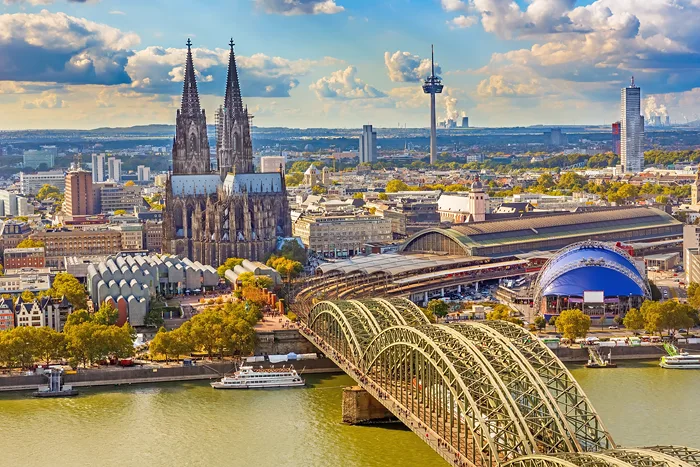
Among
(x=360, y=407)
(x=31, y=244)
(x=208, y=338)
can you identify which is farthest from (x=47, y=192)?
(x=360, y=407)

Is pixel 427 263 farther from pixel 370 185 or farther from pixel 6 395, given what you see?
Result: pixel 370 185

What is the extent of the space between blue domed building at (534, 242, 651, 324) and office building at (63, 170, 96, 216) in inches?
1843

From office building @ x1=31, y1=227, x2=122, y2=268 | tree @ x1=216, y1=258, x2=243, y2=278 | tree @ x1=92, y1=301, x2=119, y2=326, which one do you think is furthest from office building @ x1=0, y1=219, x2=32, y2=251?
tree @ x1=92, y1=301, x2=119, y2=326

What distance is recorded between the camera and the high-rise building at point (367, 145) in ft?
562

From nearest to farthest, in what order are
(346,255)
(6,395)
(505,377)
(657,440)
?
(505,377), (657,440), (6,395), (346,255)

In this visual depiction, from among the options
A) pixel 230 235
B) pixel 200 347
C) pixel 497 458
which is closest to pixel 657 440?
pixel 497 458

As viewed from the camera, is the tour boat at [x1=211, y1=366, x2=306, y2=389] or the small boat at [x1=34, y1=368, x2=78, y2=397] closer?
the small boat at [x1=34, y1=368, x2=78, y2=397]

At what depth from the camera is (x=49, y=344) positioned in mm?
35250

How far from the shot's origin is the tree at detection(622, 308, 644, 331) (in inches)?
1578

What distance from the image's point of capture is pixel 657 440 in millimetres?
25953

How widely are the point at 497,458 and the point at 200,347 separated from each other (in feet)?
58.7

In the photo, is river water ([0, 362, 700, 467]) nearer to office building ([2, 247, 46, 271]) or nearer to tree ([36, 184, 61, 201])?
office building ([2, 247, 46, 271])

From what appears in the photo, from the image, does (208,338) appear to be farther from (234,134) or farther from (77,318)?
(234,134)

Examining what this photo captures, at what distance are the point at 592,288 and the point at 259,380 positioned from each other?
14304mm
